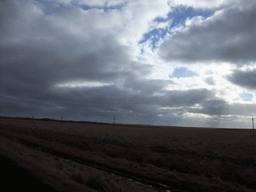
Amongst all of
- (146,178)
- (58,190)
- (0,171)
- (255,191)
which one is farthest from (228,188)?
(0,171)

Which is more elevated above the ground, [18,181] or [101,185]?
[18,181]

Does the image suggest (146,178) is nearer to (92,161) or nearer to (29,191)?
(92,161)

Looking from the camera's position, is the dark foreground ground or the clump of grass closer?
the dark foreground ground

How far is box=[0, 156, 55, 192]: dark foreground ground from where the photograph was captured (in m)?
7.41

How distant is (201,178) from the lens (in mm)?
14570

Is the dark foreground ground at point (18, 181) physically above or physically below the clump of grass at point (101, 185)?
above

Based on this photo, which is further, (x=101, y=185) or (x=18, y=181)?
(x=101, y=185)

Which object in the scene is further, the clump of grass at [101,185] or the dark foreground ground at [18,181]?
the clump of grass at [101,185]

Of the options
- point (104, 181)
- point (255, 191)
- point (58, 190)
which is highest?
point (58, 190)

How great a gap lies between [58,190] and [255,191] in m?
12.2

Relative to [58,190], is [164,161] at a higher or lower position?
lower

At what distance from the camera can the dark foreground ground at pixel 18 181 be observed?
741 cm

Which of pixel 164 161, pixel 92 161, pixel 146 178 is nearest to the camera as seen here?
pixel 146 178

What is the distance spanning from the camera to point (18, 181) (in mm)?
8086
